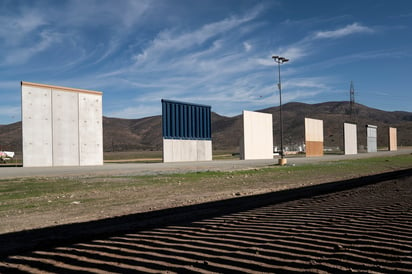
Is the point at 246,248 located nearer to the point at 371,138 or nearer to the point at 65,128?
the point at 65,128

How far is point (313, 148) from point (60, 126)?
41829 mm

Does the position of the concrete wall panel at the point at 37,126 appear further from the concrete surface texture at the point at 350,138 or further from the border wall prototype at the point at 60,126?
the concrete surface texture at the point at 350,138

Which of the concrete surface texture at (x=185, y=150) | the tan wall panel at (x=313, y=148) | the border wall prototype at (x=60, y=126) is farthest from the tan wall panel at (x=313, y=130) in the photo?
the border wall prototype at (x=60, y=126)

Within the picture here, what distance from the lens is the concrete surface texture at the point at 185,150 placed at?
48.2 metres

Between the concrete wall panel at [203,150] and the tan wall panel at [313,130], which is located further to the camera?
the tan wall panel at [313,130]

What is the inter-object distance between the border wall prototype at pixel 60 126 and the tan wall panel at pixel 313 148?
35355 mm

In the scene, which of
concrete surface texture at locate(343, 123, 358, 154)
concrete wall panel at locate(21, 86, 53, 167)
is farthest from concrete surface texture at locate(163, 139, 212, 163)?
concrete surface texture at locate(343, 123, 358, 154)

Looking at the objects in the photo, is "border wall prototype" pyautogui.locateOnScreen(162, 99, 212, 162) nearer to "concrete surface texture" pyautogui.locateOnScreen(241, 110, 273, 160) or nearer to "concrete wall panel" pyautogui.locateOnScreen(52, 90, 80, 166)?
"concrete surface texture" pyautogui.locateOnScreen(241, 110, 273, 160)

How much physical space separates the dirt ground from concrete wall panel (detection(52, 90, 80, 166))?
31.3m

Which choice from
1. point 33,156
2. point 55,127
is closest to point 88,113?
point 55,127

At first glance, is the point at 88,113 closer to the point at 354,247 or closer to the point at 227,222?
the point at 227,222

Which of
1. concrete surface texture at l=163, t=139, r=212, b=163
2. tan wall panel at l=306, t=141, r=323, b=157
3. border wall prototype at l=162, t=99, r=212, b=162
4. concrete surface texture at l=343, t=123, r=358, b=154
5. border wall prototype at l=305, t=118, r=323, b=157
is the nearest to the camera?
border wall prototype at l=162, t=99, r=212, b=162

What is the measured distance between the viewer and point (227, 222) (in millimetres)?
8000

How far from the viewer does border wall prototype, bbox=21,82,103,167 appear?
36375mm
